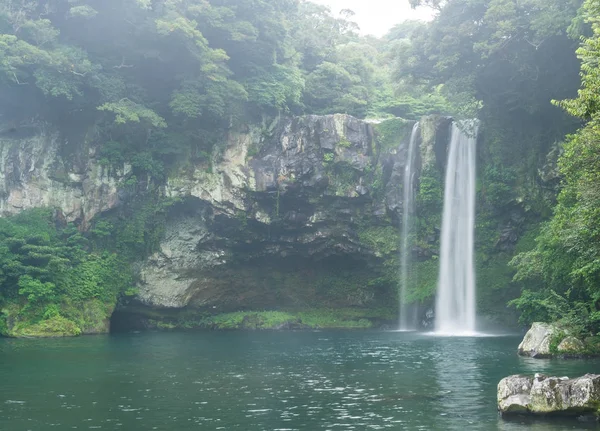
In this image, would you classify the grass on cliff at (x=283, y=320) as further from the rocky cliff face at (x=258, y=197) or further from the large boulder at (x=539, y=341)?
the large boulder at (x=539, y=341)

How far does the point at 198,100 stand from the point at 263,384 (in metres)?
22.7

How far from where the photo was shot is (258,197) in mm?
37844

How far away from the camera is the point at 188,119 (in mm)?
38250

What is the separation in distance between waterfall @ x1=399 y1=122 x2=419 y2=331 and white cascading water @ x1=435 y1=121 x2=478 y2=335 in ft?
6.68

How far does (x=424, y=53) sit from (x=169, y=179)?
50.4ft

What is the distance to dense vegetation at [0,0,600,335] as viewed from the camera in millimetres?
32594

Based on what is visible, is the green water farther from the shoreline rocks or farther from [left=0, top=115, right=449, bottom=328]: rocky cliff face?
[left=0, top=115, right=449, bottom=328]: rocky cliff face

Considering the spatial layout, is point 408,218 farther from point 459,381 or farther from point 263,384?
point 263,384

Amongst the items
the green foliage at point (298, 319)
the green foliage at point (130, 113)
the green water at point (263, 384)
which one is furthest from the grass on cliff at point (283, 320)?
the green foliage at point (130, 113)

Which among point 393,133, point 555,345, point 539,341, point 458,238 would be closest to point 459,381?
point 555,345

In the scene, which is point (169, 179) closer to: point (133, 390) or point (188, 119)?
point (188, 119)

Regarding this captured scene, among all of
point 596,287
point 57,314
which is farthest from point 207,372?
point 57,314


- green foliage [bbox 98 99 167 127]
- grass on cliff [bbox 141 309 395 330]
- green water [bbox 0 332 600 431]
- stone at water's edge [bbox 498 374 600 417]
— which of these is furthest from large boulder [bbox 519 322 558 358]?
green foliage [bbox 98 99 167 127]

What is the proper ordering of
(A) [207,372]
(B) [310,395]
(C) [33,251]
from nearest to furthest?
(B) [310,395], (A) [207,372], (C) [33,251]
